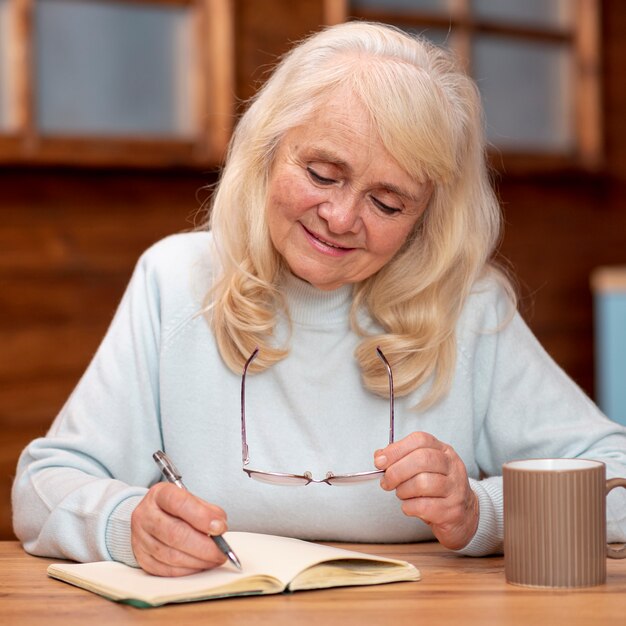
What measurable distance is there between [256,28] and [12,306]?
3.70ft

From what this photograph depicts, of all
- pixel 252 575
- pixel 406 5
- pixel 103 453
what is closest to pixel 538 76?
pixel 406 5

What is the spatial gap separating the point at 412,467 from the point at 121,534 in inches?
13.9

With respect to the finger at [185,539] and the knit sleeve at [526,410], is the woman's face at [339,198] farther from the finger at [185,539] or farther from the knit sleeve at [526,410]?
the finger at [185,539]

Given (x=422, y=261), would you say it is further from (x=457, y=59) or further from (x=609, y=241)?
(x=609, y=241)

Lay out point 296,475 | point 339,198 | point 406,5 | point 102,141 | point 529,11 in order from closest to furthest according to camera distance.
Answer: point 296,475
point 339,198
point 102,141
point 406,5
point 529,11

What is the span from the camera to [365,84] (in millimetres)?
1568

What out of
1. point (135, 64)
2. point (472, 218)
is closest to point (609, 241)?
point (135, 64)

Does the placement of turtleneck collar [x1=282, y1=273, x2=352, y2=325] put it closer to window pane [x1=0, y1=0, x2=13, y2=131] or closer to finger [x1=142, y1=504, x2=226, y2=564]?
finger [x1=142, y1=504, x2=226, y2=564]

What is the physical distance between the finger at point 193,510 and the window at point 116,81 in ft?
6.84

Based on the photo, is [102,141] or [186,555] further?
[102,141]

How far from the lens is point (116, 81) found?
3.44 metres

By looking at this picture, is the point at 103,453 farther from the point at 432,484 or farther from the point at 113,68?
the point at 113,68

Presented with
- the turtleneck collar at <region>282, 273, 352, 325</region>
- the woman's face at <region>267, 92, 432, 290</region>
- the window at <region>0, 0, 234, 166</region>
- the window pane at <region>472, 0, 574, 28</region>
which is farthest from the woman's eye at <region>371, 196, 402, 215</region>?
the window pane at <region>472, 0, 574, 28</region>

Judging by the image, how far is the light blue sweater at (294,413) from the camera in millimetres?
1676
